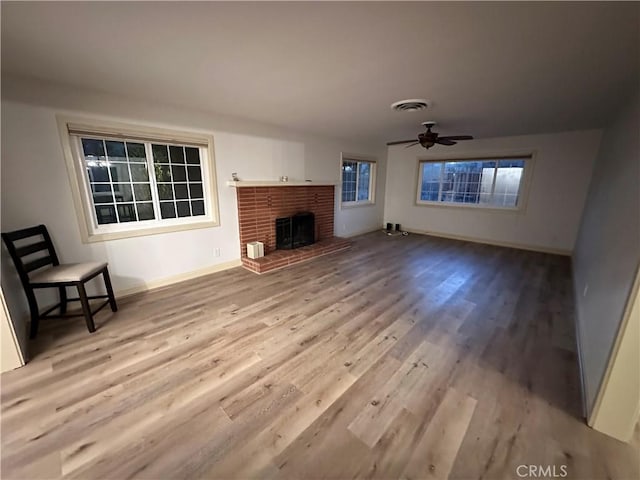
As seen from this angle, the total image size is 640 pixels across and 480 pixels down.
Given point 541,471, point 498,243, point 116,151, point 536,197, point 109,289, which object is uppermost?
point 116,151

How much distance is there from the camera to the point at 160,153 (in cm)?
326

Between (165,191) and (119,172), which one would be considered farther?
(165,191)

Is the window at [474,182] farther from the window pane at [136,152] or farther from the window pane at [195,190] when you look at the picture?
the window pane at [136,152]

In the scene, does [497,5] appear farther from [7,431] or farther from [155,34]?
[7,431]

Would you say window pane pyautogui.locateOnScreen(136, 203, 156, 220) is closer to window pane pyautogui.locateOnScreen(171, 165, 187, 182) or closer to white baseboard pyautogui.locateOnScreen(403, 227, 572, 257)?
window pane pyautogui.locateOnScreen(171, 165, 187, 182)

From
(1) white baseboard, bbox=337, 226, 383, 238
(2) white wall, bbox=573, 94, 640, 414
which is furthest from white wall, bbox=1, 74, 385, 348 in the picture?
(2) white wall, bbox=573, 94, 640, 414

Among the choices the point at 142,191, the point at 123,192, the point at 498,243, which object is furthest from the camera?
the point at 498,243

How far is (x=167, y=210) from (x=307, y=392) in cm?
296

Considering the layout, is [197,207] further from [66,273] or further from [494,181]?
[494,181]

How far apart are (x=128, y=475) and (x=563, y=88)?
14.4 ft

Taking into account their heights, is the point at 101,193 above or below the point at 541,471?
above

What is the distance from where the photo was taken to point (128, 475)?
1259 mm

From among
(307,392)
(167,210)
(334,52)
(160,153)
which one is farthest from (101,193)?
(307,392)

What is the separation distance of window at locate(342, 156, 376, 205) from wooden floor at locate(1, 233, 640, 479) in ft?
11.4
